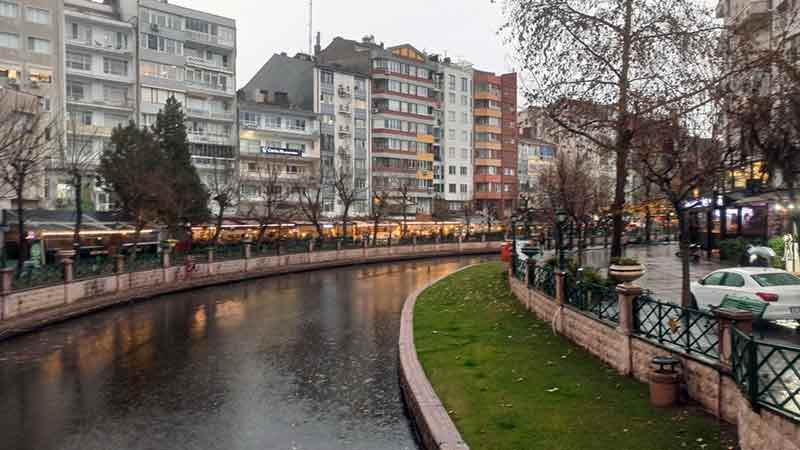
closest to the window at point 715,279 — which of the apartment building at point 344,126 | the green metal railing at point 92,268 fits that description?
the green metal railing at point 92,268

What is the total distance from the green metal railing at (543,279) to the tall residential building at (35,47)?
1598 inches

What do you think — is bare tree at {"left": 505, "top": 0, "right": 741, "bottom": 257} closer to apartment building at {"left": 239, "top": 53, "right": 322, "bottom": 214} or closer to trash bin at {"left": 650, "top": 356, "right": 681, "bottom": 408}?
trash bin at {"left": 650, "top": 356, "right": 681, "bottom": 408}

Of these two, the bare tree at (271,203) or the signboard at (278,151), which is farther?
the signboard at (278,151)

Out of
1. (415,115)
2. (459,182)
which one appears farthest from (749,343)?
(459,182)

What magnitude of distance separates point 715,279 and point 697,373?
6953 millimetres

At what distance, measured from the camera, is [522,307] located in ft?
66.6

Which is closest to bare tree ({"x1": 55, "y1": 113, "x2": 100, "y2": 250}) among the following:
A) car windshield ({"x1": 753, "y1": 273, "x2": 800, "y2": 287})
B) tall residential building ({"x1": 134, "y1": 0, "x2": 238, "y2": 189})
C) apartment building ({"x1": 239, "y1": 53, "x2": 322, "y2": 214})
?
tall residential building ({"x1": 134, "y1": 0, "x2": 238, "y2": 189})

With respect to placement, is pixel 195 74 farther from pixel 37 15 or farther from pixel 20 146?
pixel 20 146

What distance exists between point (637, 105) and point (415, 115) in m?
66.4

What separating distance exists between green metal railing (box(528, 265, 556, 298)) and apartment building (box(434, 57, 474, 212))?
218 ft

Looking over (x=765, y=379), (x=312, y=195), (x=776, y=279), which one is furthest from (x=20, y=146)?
(x=312, y=195)

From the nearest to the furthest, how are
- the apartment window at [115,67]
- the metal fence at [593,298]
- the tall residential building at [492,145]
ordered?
the metal fence at [593,298], the apartment window at [115,67], the tall residential building at [492,145]

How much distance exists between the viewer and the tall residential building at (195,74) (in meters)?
57.4

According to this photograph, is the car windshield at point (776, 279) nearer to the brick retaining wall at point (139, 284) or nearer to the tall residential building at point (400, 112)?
the brick retaining wall at point (139, 284)
